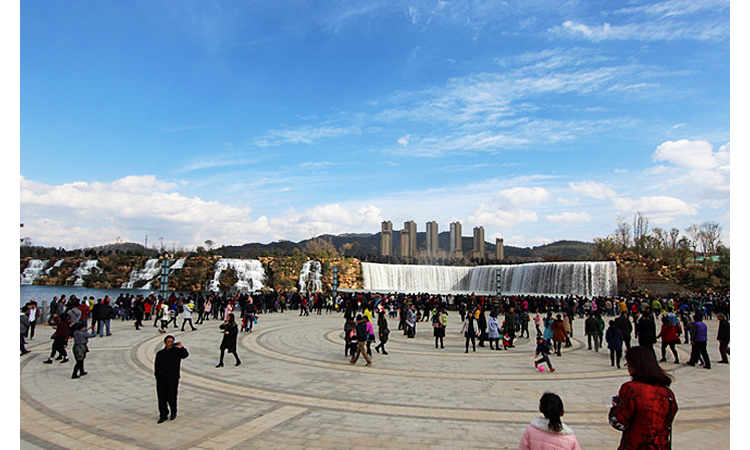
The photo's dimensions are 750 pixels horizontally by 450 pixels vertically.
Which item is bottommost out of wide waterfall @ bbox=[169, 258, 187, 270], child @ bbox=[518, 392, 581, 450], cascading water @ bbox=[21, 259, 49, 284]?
cascading water @ bbox=[21, 259, 49, 284]

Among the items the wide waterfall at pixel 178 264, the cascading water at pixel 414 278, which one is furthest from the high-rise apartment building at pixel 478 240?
the wide waterfall at pixel 178 264

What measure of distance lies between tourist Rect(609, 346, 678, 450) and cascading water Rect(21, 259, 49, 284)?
398ft

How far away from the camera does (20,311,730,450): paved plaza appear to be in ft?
22.2

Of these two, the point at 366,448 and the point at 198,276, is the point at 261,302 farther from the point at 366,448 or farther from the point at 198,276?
the point at 198,276

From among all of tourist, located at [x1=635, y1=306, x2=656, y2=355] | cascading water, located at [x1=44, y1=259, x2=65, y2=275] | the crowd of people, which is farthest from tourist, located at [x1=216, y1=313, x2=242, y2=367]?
cascading water, located at [x1=44, y1=259, x2=65, y2=275]

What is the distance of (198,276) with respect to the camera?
3041 inches

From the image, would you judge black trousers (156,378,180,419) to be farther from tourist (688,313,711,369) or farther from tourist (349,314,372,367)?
tourist (688,313,711,369)

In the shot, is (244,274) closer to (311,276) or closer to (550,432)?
(311,276)

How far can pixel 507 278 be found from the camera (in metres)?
61.2

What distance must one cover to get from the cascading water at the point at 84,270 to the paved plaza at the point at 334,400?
8903 cm

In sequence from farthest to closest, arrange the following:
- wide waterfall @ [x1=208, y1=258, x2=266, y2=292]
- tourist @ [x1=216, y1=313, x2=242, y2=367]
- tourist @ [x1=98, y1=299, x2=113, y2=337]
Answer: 1. wide waterfall @ [x1=208, y1=258, x2=266, y2=292]
2. tourist @ [x1=98, y1=299, x2=113, y2=337]
3. tourist @ [x1=216, y1=313, x2=242, y2=367]

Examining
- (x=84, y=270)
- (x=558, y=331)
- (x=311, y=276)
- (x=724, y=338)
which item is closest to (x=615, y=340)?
(x=558, y=331)
